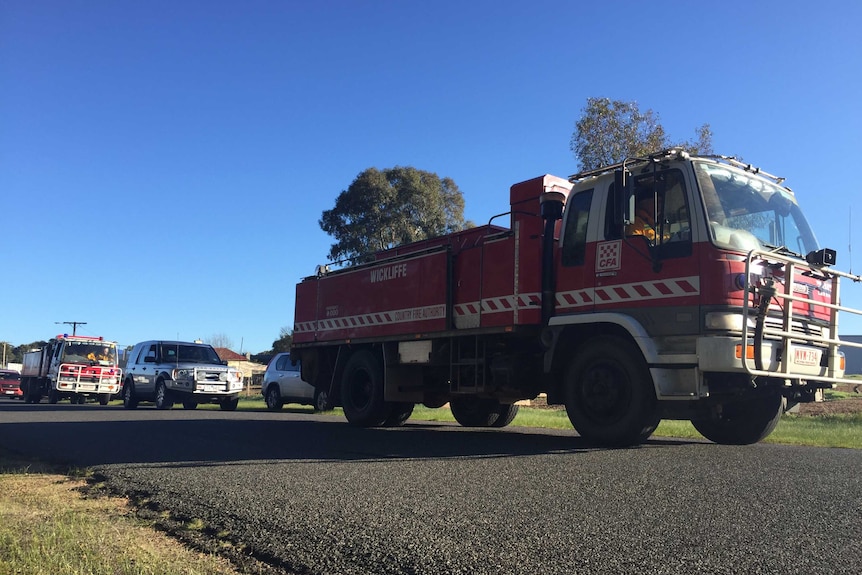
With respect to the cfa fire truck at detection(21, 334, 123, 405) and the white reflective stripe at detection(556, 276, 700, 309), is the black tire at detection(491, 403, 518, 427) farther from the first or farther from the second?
the cfa fire truck at detection(21, 334, 123, 405)

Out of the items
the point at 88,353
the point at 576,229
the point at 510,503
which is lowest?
the point at 510,503

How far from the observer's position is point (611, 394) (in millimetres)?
7766

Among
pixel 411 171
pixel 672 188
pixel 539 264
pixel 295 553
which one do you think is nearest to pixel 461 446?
pixel 539 264

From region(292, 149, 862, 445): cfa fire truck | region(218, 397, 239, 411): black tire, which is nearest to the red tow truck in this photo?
region(218, 397, 239, 411): black tire

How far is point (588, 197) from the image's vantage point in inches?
341

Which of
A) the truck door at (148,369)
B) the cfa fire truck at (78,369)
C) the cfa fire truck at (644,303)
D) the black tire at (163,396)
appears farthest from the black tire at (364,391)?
the cfa fire truck at (78,369)

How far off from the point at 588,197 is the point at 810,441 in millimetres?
5001

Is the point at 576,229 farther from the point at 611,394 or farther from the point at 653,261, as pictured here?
the point at 611,394

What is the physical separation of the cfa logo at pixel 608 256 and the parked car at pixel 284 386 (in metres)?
13.4

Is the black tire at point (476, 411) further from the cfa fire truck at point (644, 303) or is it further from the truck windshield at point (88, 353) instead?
the truck windshield at point (88, 353)

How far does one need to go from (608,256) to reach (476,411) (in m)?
5.14

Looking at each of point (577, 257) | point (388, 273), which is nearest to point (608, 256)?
point (577, 257)

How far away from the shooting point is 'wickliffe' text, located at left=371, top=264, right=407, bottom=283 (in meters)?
11.6

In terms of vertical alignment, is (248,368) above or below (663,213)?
below
